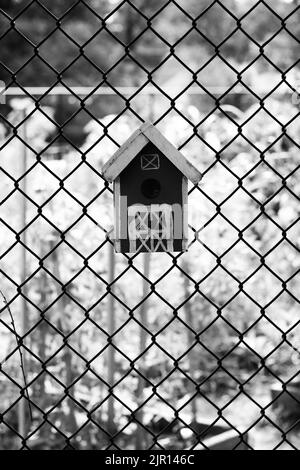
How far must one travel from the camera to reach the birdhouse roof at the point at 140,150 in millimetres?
1604

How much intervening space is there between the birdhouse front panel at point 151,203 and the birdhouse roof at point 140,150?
0.02m

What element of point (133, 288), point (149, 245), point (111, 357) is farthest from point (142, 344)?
point (149, 245)

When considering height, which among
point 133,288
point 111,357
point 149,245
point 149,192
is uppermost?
point 133,288

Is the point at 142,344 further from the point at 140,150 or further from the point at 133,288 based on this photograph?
the point at 140,150

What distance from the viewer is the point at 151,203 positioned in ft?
5.37

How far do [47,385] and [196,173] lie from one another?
2280mm

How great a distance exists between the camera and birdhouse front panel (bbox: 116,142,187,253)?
5.31ft

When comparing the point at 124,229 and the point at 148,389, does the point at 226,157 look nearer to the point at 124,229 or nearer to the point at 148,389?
the point at 148,389

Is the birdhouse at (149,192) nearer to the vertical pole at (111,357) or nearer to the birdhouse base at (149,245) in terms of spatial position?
the birdhouse base at (149,245)

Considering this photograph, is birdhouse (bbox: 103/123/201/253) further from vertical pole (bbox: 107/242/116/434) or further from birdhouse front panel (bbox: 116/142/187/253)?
vertical pole (bbox: 107/242/116/434)

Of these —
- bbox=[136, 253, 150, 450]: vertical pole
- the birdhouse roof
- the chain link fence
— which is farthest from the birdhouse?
bbox=[136, 253, 150, 450]: vertical pole

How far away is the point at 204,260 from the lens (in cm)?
355

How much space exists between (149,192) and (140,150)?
3.7 inches

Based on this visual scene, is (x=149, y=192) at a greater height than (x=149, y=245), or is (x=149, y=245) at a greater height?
(x=149, y=192)
